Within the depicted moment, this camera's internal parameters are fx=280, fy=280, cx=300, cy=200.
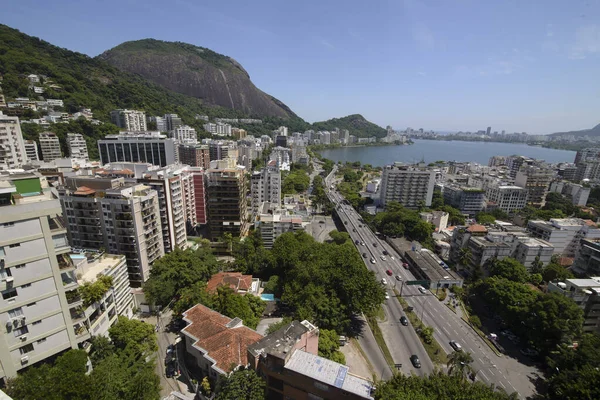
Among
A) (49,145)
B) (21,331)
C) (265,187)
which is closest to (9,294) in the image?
(21,331)

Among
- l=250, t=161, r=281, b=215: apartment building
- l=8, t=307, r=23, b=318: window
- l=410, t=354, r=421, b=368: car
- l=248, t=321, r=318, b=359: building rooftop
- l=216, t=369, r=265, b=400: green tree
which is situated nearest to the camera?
l=8, t=307, r=23, b=318: window

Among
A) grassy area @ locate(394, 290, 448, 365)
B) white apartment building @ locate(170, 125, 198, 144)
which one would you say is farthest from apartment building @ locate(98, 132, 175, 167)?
grassy area @ locate(394, 290, 448, 365)

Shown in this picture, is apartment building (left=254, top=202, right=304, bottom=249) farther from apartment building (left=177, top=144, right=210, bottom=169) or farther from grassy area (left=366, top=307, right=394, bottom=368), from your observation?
apartment building (left=177, top=144, right=210, bottom=169)

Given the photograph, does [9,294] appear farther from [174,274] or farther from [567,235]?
[567,235]

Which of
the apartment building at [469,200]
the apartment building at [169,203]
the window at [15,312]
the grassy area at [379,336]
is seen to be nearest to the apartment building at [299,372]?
the grassy area at [379,336]

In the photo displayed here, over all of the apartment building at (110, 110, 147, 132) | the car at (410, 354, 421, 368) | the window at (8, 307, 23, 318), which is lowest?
the car at (410, 354, 421, 368)

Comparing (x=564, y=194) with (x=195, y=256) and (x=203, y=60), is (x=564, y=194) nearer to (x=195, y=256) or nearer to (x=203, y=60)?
(x=195, y=256)
